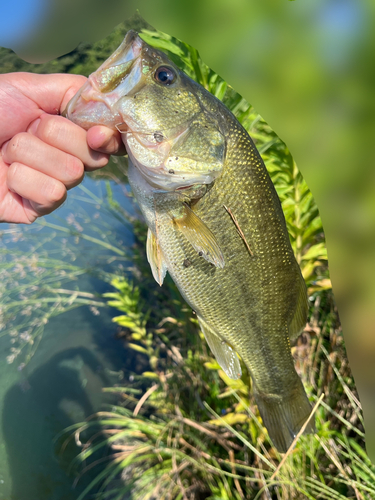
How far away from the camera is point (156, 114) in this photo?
3.24 feet

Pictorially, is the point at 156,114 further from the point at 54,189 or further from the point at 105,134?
Answer: the point at 54,189

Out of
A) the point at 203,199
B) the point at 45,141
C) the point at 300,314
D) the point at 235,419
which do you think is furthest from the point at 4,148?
the point at 235,419

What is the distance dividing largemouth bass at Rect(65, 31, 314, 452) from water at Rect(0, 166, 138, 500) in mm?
2243

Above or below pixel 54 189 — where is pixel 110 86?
above

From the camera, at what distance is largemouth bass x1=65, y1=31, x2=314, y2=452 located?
3.16ft

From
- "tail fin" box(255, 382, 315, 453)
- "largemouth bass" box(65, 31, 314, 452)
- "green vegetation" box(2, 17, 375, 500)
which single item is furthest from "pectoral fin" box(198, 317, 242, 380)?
"green vegetation" box(2, 17, 375, 500)

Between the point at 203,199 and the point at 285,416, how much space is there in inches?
39.3

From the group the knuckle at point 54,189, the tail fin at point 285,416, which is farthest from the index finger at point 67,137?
the tail fin at point 285,416

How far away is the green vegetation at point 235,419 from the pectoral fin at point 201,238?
0.64 m

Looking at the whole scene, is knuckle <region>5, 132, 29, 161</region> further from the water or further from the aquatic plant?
the water

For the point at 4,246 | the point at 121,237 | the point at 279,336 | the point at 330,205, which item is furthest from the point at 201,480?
the point at 4,246

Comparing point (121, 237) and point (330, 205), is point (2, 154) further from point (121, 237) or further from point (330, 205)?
point (121, 237)

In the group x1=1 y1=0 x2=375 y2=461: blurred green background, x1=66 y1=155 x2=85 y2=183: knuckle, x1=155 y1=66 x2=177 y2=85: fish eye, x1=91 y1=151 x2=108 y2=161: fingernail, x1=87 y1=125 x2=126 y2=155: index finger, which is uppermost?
x1=155 y1=66 x2=177 y2=85: fish eye

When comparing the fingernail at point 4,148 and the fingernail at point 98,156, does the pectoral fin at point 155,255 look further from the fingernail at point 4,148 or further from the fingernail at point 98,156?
the fingernail at point 4,148
